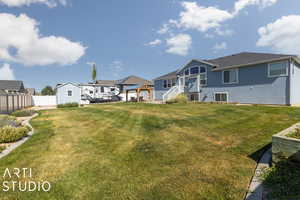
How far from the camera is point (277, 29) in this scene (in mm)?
16406

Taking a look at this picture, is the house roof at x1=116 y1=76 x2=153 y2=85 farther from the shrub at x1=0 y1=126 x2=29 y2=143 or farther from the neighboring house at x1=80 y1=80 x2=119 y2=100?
the shrub at x1=0 y1=126 x2=29 y2=143

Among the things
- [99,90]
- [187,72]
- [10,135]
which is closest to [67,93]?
[99,90]

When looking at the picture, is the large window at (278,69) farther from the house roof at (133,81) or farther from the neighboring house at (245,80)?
the house roof at (133,81)

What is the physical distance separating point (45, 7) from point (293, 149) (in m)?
20.0

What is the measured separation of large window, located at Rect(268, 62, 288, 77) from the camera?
12.4 meters

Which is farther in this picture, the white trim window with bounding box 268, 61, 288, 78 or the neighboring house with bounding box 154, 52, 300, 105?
the neighboring house with bounding box 154, 52, 300, 105

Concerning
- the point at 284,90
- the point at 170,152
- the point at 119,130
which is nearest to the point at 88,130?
the point at 119,130

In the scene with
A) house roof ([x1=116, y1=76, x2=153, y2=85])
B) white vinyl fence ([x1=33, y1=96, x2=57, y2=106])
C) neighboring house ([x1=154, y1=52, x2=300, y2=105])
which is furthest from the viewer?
house roof ([x1=116, y1=76, x2=153, y2=85])

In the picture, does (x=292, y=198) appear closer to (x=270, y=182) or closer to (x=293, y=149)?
(x=270, y=182)

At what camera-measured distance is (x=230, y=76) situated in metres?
16.4

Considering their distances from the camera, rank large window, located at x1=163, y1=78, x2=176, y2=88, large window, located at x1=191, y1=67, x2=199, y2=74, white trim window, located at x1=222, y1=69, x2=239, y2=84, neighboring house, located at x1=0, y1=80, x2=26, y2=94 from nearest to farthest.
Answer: white trim window, located at x1=222, y1=69, x2=239, y2=84 < large window, located at x1=191, y1=67, x2=199, y2=74 < large window, located at x1=163, y1=78, x2=176, y2=88 < neighboring house, located at x1=0, y1=80, x2=26, y2=94

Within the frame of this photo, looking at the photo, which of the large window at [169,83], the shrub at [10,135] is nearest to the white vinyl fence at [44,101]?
the large window at [169,83]

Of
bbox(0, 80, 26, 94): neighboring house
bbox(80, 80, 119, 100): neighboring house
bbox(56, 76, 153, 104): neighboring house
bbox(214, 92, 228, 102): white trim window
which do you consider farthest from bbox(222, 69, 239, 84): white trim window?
bbox(0, 80, 26, 94): neighboring house

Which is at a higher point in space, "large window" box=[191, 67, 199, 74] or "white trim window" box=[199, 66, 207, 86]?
"large window" box=[191, 67, 199, 74]
